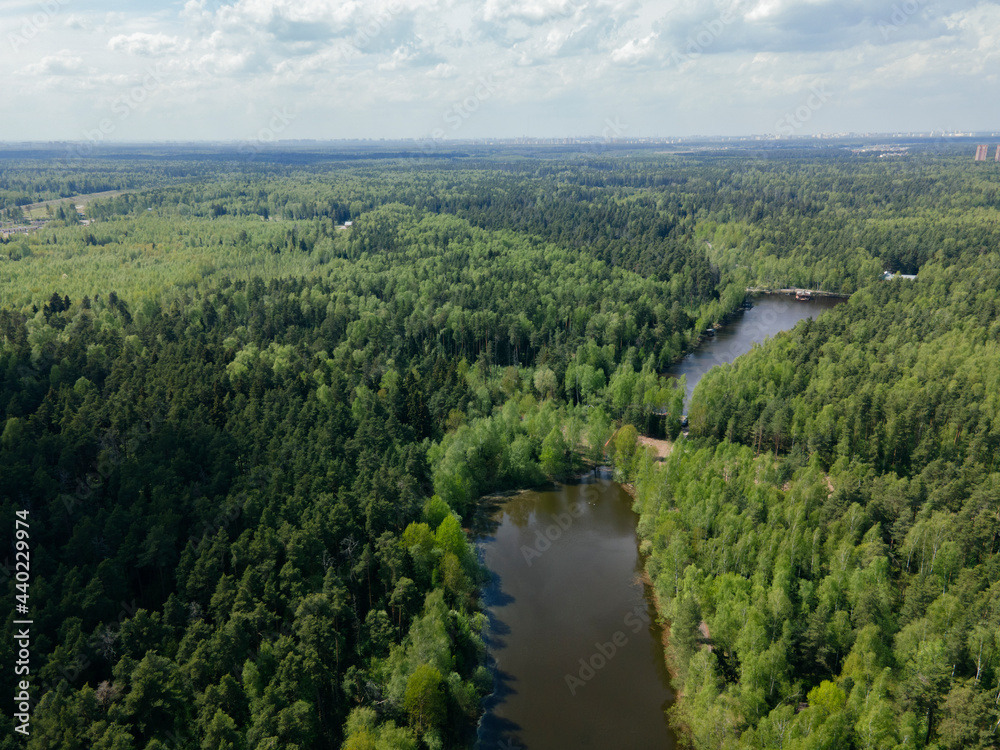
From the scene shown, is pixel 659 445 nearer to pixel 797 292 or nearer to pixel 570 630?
pixel 570 630

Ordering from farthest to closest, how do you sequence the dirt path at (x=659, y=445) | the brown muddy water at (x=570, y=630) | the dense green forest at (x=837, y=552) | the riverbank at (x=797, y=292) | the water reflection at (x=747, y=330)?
the riverbank at (x=797, y=292) < the water reflection at (x=747, y=330) < the dirt path at (x=659, y=445) < the brown muddy water at (x=570, y=630) < the dense green forest at (x=837, y=552)

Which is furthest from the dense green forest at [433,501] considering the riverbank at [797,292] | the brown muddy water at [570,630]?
the riverbank at [797,292]

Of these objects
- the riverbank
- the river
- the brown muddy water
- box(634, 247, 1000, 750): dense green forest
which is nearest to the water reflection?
the riverbank

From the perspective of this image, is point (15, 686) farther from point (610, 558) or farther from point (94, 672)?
point (610, 558)

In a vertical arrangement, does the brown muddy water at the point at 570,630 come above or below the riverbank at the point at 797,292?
below

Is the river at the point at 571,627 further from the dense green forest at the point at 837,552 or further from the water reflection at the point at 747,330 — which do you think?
the water reflection at the point at 747,330

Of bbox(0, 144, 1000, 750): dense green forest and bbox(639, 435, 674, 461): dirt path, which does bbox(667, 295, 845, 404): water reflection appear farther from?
bbox(639, 435, 674, 461): dirt path
